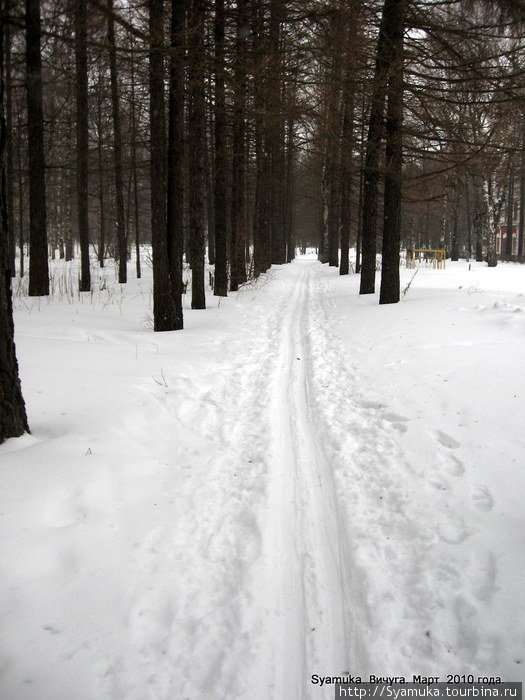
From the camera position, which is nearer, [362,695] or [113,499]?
[362,695]

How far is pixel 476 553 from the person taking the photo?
2812 mm

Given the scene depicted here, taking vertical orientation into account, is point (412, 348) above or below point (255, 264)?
below

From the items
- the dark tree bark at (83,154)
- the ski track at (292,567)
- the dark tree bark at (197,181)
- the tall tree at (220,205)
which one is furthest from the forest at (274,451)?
the tall tree at (220,205)

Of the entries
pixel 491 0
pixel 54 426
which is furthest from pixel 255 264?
pixel 54 426

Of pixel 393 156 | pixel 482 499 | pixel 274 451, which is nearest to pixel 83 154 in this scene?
pixel 393 156

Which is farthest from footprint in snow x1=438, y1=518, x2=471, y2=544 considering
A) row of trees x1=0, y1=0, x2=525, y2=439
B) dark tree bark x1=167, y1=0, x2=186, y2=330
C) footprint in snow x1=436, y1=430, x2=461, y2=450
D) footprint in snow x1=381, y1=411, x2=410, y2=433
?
dark tree bark x1=167, y1=0, x2=186, y2=330

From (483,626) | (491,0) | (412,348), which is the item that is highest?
(491,0)

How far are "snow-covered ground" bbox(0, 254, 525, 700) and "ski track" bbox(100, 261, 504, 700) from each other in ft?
0.04

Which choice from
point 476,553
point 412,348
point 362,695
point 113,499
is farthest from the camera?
point 412,348

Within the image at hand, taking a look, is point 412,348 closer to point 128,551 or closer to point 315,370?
point 315,370

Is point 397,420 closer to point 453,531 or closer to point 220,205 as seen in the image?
point 453,531

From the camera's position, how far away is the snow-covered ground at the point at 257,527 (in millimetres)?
2172

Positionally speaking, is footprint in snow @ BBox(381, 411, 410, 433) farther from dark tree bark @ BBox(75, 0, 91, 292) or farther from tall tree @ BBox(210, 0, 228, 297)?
dark tree bark @ BBox(75, 0, 91, 292)

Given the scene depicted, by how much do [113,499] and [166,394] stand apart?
2262 mm
